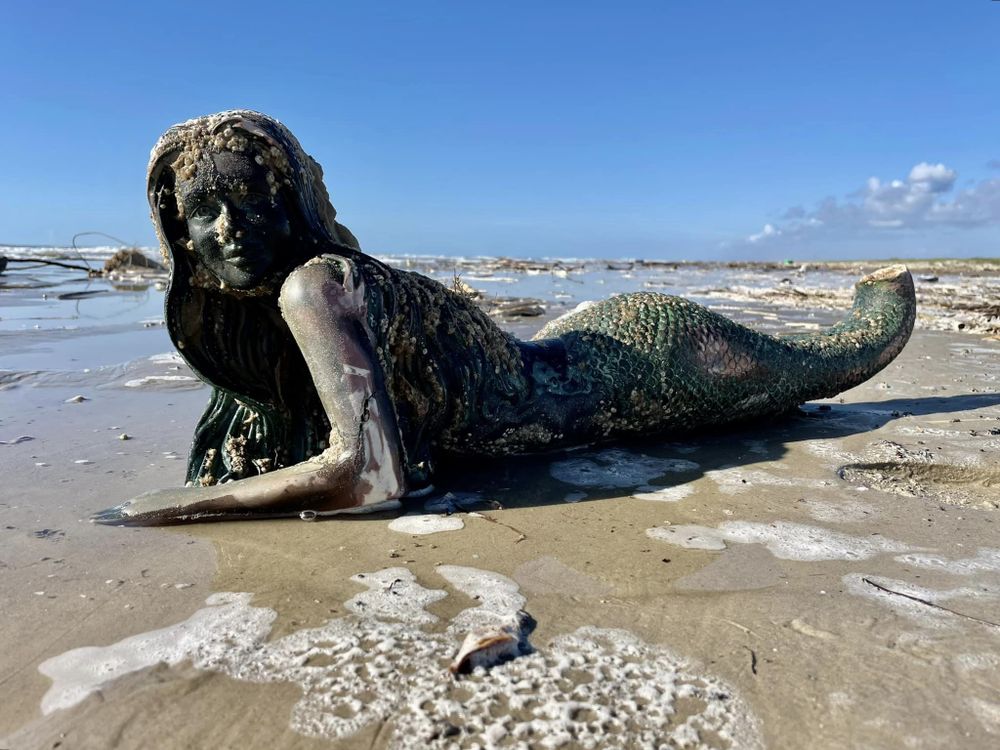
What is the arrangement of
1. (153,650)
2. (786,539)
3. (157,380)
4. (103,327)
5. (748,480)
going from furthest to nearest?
(103,327)
(157,380)
(748,480)
(786,539)
(153,650)

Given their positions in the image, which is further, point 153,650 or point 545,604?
point 545,604

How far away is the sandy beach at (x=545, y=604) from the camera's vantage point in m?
1.42

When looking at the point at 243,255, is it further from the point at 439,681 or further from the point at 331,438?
the point at 439,681

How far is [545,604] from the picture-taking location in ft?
6.21

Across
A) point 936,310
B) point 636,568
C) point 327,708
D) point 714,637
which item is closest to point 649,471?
point 636,568

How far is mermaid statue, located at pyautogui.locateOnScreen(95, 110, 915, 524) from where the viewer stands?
7.93 ft

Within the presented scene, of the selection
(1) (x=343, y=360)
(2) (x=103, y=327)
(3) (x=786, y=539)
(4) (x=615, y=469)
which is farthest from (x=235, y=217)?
(2) (x=103, y=327)

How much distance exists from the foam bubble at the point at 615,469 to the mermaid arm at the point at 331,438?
3.01 ft

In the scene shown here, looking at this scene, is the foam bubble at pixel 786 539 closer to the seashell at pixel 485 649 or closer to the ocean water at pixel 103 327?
the seashell at pixel 485 649

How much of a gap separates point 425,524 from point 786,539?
1206 mm

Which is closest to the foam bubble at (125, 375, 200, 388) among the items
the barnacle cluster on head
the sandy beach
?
the sandy beach

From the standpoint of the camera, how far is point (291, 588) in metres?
1.96

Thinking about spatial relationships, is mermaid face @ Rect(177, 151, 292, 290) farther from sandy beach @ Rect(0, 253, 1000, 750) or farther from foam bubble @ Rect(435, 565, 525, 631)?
foam bubble @ Rect(435, 565, 525, 631)

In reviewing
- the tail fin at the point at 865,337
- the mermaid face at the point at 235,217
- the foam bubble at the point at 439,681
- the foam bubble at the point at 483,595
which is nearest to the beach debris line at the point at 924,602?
the foam bubble at the point at 439,681
